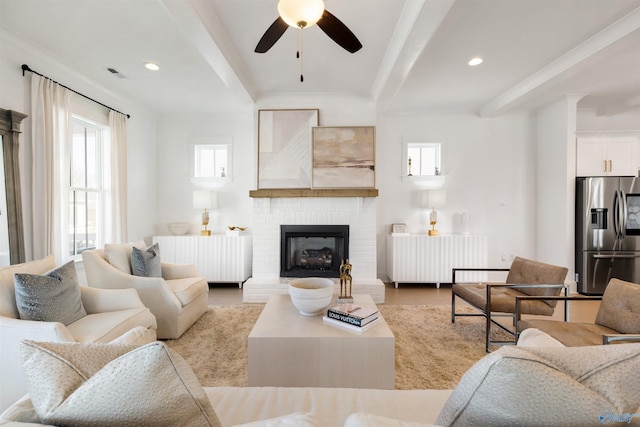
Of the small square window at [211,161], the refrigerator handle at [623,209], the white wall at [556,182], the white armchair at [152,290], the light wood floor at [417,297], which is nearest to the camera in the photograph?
the white armchair at [152,290]

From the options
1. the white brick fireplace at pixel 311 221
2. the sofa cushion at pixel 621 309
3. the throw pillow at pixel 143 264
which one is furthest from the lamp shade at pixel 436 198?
the throw pillow at pixel 143 264

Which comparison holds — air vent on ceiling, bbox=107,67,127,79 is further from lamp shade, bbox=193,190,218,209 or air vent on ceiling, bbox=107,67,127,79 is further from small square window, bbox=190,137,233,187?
lamp shade, bbox=193,190,218,209

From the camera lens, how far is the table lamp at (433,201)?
448cm

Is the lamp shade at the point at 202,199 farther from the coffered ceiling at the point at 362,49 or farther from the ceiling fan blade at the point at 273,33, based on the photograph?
the ceiling fan blade at the point at 273,33

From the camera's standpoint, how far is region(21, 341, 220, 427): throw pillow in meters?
0.55

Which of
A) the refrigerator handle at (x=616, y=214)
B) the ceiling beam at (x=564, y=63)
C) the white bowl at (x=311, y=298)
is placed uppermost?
the ceiling beam at (x=564, y=63)

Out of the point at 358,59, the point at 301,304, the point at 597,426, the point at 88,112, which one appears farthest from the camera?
the point at 88,112

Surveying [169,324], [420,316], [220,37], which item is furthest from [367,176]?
[169,324]

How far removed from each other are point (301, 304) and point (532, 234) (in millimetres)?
4515

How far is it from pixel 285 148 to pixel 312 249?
4.75 ft

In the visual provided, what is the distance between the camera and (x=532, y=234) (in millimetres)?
4711

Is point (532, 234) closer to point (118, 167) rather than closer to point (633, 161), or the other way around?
point (633, 161)

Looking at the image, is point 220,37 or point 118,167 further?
point 118,167

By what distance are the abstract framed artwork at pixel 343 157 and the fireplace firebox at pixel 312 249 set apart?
0.63m
